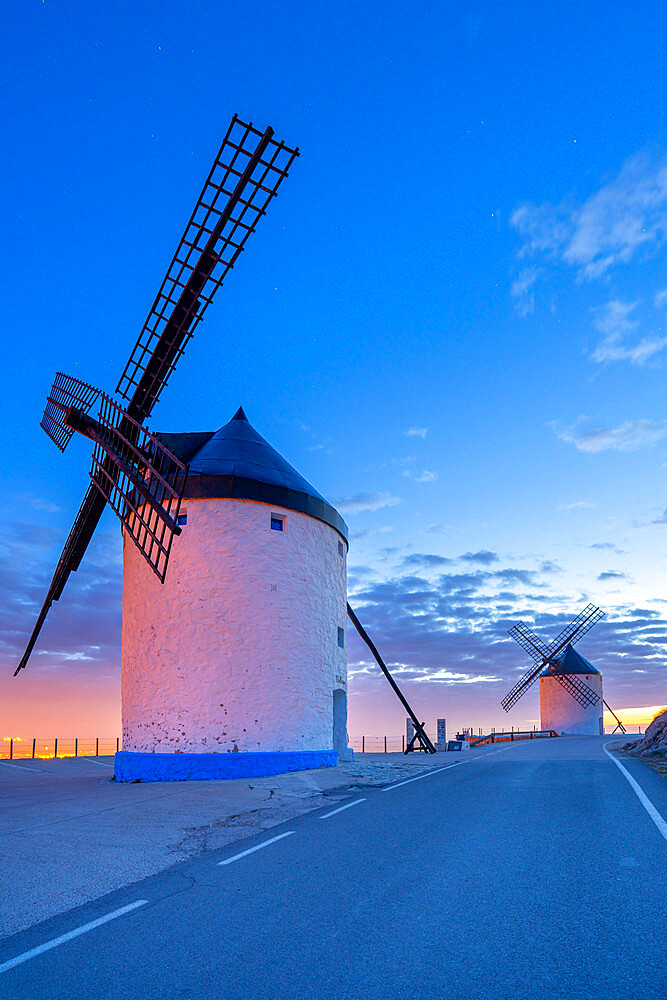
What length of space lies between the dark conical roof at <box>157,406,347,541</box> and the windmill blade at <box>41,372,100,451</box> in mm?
2806

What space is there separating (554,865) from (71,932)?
4.58m

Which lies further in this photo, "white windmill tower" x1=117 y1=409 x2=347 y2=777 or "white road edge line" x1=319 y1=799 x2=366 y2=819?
"white windmill tower" x1=117 y1=409 x2=347 y2=777

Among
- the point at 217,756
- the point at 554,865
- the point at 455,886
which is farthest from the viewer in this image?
the point at 217,756

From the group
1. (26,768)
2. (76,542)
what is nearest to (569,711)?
(26,768)

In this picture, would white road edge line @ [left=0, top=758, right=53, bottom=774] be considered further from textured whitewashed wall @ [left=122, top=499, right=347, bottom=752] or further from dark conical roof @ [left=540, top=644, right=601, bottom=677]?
dark conical roof @ [left=540, top=644, right=601, bottom=677]

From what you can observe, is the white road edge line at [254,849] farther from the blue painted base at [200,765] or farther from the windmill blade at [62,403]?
the windmill blade at [62,403]

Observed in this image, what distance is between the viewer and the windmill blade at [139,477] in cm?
Result: 2048

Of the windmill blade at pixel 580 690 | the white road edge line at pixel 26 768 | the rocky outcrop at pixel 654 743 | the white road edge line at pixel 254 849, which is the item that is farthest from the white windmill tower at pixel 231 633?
the windmill blade at pixel 580 690

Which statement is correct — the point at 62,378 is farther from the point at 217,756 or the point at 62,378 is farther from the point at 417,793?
the point at 417,793

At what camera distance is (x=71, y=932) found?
5.86 m

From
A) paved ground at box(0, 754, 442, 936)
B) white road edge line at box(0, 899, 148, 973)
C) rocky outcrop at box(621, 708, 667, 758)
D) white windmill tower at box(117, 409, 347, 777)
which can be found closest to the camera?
white road edge line at box(0, 899, 148, 973)

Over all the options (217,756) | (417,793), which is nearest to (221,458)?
(217,756)

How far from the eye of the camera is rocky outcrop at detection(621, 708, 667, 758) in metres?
23.5

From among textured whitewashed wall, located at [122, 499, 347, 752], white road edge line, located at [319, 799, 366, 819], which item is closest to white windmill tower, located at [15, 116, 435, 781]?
textured whitewashed wall, located at [122, 499, 347, 752]
